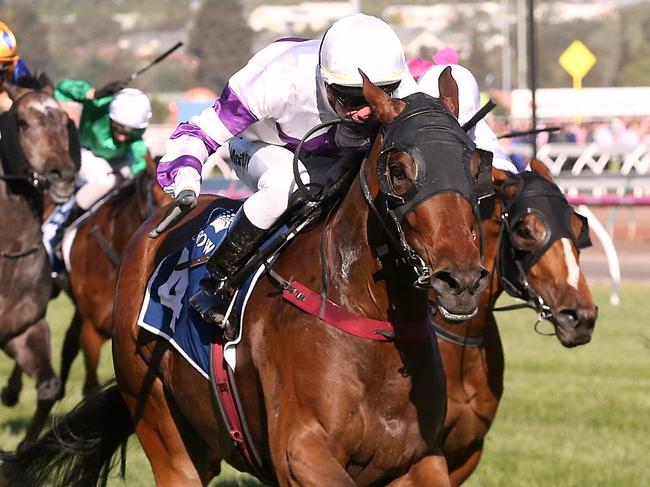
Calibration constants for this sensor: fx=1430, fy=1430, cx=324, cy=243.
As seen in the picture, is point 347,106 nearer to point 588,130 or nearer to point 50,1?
point 588,130

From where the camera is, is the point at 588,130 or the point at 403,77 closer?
the point at 403,77

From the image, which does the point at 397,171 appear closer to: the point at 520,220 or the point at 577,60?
the point at 520,220

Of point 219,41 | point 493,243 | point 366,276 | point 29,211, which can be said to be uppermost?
point 366,276

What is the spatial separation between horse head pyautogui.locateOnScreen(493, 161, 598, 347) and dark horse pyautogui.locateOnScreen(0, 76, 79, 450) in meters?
3.13

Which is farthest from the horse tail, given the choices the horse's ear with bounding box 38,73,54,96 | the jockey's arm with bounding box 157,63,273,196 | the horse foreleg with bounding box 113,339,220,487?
the horse's ear with bounding box 38,73,54,96

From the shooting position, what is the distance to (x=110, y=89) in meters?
9.78

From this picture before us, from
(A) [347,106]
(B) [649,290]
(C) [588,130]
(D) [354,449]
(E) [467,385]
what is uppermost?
(A) [347,106]

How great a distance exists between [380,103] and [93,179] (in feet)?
21.4

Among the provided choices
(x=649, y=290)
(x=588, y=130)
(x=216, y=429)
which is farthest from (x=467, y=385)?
(x=588, y=130)

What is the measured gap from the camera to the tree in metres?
81.8

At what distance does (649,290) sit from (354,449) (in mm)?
11733

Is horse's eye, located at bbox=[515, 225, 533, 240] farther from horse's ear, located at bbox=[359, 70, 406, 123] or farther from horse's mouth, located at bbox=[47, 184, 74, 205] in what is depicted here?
horse's mouth, located at bbox=[47, 184, 74, 205]

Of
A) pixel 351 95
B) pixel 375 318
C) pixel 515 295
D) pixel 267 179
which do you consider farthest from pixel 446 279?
pixel 515 295

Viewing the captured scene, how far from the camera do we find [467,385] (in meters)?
5.51
